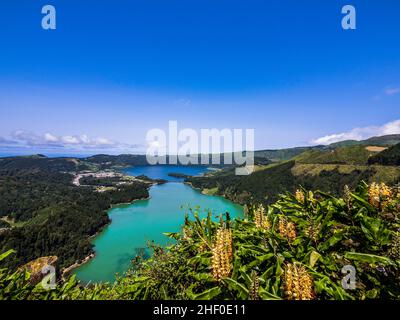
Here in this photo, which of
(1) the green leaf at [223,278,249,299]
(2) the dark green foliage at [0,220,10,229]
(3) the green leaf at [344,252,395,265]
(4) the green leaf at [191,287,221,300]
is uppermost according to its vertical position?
(3) the green leaf at [344,252,395,265]

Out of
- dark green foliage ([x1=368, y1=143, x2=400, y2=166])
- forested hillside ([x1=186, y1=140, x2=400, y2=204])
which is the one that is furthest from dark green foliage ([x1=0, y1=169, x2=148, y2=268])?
dark green foliage ([x1=368, y1=143, x2=400, y2=166])

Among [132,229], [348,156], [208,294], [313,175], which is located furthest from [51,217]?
[348,156]

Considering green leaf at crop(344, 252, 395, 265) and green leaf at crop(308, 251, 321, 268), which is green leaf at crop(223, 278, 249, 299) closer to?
green leaf at crop(308, 251, 321, 268)

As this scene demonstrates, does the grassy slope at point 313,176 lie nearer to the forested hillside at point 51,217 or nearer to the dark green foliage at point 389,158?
the dark green foliage at point 389,158

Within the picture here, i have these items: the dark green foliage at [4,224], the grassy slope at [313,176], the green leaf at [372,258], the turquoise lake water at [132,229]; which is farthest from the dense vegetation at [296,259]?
the dark green foliage at [4,224]
